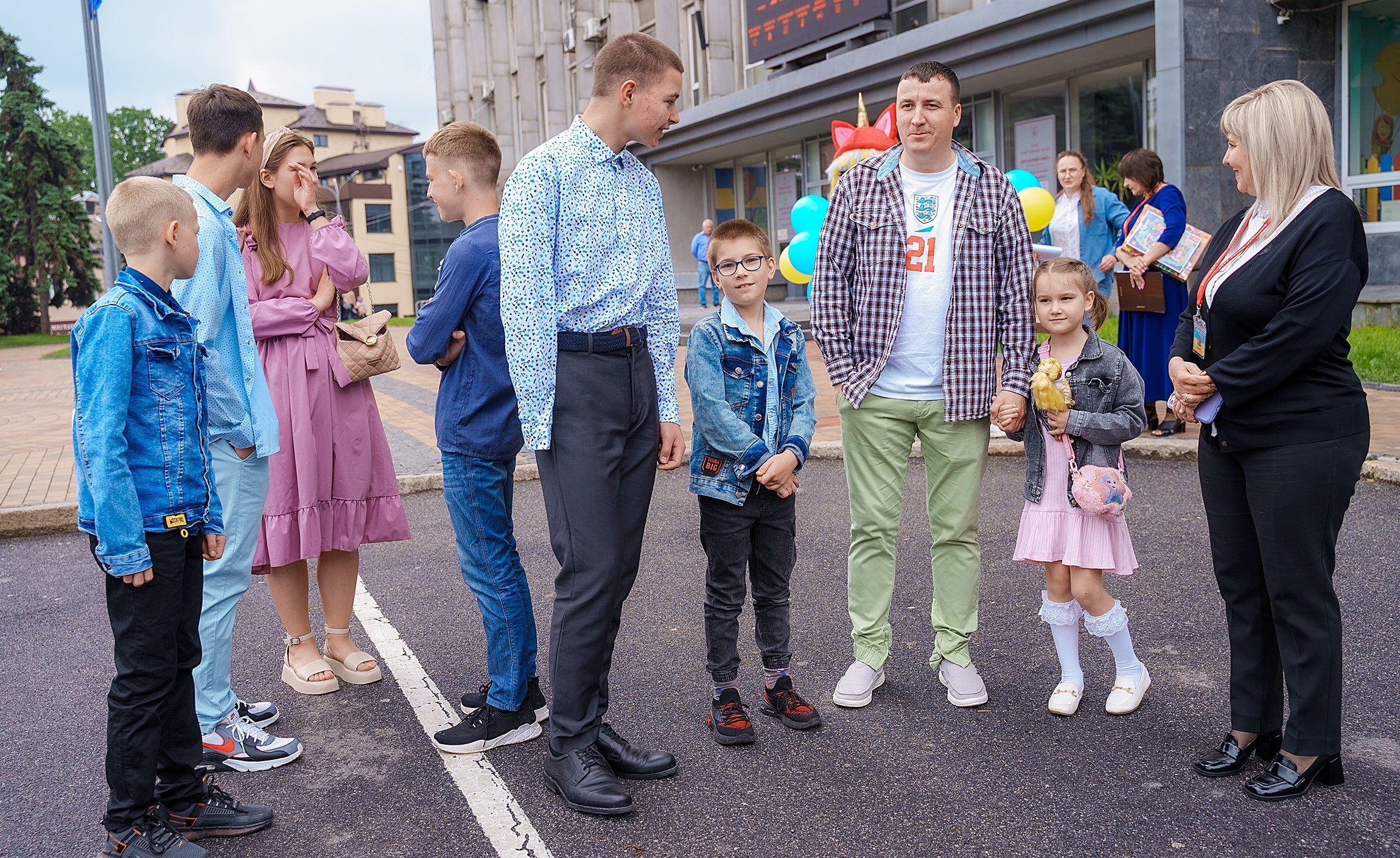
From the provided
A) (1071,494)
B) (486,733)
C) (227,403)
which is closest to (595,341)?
(227,403)

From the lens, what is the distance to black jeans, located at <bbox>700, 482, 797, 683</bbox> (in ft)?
12.8

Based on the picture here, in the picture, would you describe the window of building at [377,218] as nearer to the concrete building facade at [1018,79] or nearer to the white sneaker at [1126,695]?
the concrete building facade at [1018,79]

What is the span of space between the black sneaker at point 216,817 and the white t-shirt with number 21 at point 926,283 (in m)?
2.65

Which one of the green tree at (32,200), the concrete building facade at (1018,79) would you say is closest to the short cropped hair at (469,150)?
the concrete building facade at (1018,79)

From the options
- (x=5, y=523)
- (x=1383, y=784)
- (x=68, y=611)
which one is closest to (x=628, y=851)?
(x=1383, y=784)

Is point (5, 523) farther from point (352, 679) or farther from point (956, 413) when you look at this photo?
point (956, 413)

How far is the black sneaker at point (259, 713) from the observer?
13.6 ft

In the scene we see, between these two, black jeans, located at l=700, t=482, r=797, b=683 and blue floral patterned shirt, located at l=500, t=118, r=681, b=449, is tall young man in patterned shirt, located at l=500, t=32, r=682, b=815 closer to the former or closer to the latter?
blue floral patterned shirt, located at l=500, t=118, r=681, b=449

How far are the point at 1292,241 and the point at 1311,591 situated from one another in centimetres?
104

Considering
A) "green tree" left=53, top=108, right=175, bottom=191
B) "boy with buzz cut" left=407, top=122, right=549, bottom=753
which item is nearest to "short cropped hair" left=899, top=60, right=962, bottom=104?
"boy with buzz cut" left=407, top=122, right=549, bottom=753

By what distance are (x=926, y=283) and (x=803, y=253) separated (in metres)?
5.61

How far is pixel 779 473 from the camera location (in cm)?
381

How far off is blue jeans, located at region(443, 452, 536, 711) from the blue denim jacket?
0.83 metres

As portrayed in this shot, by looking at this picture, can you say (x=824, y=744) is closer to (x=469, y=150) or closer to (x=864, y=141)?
(x=469, y=150)
